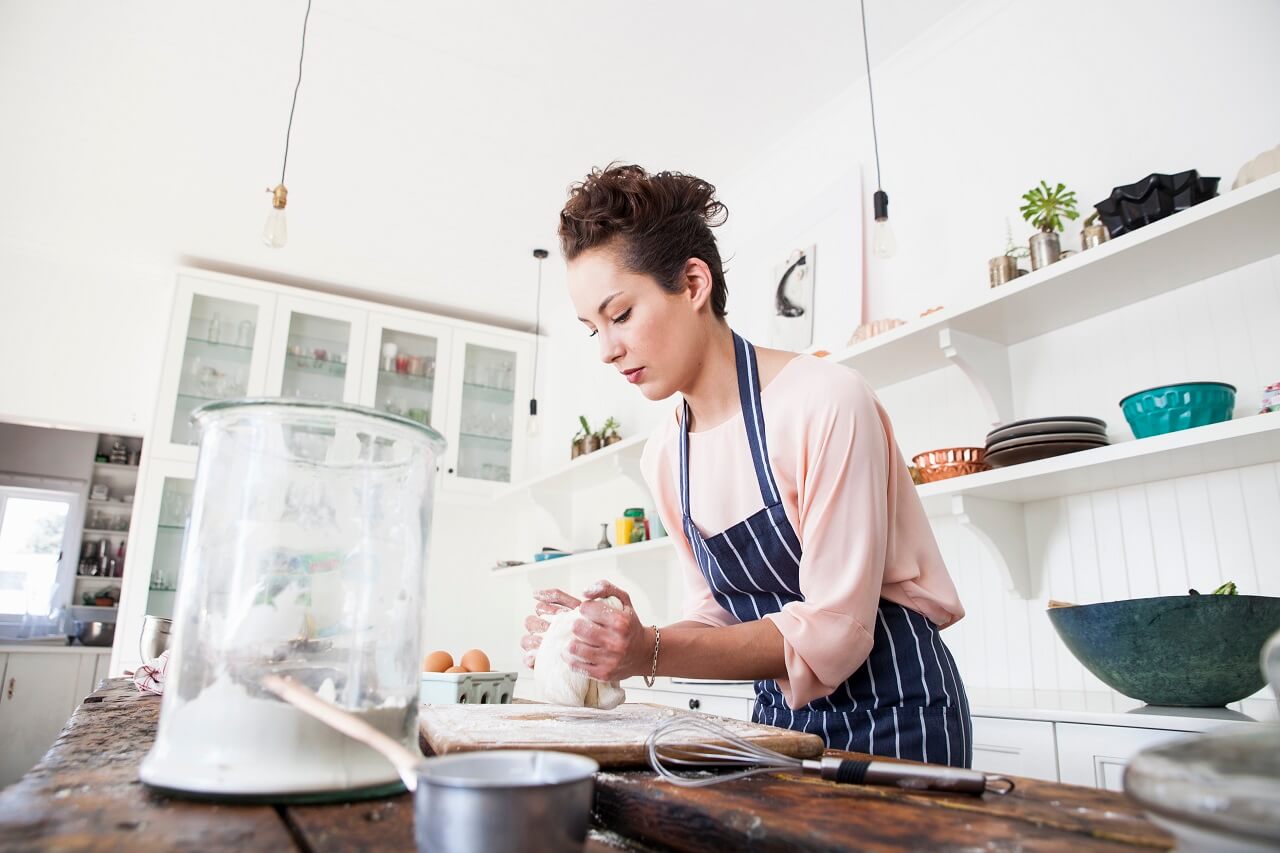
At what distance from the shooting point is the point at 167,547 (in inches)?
152

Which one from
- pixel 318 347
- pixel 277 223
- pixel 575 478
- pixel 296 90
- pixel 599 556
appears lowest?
pixel 599 556

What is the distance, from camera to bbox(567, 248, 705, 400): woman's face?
1.20 meters

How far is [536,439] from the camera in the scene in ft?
16.3

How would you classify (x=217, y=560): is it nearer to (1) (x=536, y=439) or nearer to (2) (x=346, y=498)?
(2) (x=346, y=498)

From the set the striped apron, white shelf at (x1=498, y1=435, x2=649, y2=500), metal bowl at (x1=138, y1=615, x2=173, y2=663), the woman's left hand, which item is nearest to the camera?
the woman's left hand

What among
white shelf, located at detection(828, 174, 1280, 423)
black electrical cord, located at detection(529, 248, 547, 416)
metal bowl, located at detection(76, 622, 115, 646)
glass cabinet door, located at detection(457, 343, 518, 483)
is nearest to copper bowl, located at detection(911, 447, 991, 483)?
white shelf, located at detection(828, 174, 1280, 423)

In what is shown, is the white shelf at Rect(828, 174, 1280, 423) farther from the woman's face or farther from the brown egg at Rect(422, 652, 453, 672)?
the brown egg at Rect(422, 652, 453, 672)

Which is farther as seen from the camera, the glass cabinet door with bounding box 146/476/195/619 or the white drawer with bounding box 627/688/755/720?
the glass cabinet door with bounding box 146/476/195/619

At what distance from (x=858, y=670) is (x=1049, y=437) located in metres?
0.99

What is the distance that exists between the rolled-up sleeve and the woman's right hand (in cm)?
28

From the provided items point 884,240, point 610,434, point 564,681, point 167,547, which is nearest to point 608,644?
point 564,681

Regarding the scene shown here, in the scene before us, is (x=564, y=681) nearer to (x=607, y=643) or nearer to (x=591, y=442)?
(x=607, y=643)

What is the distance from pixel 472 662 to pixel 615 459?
77.6 inches

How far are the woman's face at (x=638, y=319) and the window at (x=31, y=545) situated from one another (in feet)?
21.3
